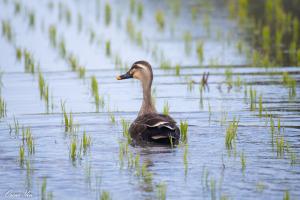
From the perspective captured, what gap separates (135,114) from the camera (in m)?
10.9

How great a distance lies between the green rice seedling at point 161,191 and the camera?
635 centimetres

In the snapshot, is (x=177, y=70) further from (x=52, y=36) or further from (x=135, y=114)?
(x=52, y=36)

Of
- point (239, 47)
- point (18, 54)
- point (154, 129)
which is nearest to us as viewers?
point (154, 129)

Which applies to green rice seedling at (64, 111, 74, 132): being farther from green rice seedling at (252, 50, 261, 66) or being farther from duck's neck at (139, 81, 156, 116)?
green rice seedling at (252, 50, 261, 66)

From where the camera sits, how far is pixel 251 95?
36.3 feet

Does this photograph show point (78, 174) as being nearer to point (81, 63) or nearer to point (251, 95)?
point (251, 95)

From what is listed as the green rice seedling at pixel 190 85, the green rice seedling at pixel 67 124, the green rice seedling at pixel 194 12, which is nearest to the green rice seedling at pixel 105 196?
the green rice seedling at pixel 67 124

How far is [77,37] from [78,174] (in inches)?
428

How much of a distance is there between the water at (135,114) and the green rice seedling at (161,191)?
0.07 metres

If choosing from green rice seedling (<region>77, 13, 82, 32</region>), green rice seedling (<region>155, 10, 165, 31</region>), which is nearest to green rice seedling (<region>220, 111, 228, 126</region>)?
green rice seedling (<region>155, 10, 165, 31</region>)

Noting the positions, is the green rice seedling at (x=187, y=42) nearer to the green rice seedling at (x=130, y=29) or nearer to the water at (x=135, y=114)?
the water at (x=135, y=114)

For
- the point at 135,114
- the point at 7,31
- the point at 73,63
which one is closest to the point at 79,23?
the point at 7,31

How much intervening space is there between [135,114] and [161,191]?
A: 4.55 metres

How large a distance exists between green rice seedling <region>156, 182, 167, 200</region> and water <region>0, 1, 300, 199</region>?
0.07 meters
